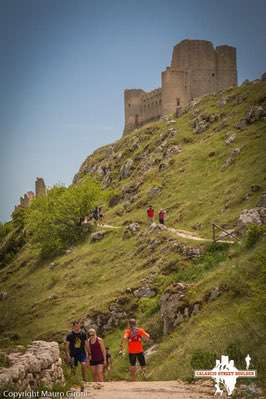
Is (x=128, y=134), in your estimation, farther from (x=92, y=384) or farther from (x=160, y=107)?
(x=92, y=384)

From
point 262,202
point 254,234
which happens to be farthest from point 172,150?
point 254,234

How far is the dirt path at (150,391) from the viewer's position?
16.0m

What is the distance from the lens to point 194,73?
10412 centimetres

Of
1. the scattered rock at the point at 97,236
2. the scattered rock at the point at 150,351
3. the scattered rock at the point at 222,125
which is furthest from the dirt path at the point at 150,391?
the scattered rock at the point at 222,125

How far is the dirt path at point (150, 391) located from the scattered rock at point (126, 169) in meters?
70.8

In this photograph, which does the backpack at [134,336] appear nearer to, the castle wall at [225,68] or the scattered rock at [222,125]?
the scattered rock at [222,125]

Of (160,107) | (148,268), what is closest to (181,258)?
(148,268)

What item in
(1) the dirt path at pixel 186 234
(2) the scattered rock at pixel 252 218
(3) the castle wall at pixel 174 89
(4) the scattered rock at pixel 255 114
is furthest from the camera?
(3) the castle wall at pixel 174 89

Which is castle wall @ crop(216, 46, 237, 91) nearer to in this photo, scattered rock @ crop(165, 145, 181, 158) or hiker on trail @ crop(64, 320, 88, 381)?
scattered rock @ crop(165, 145, 181, 158)

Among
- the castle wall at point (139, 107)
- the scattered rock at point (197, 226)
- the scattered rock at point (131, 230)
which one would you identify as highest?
the castle wall at point (139, 107)

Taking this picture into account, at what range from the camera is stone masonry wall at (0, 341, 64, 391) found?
49.0 ft

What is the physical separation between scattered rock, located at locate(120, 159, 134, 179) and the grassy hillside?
271 millimetres

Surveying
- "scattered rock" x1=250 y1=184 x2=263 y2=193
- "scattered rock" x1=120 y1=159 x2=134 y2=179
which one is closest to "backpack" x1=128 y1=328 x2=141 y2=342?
"scattered rock" x1=250 y1=184 x2=263 y2=193

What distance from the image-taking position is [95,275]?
53.8m
